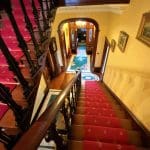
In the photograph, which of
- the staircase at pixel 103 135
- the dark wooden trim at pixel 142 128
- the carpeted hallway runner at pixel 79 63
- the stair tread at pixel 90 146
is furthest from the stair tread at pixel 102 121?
the carpeted hallway runner at pixel 79 63

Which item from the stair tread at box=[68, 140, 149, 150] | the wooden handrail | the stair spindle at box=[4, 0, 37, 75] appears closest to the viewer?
the wooden handrail

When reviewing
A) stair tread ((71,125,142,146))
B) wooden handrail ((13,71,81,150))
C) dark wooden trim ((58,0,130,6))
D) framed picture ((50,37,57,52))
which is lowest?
framed picture ((50,37,57,52))

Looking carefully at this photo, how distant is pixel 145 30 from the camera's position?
263 cm

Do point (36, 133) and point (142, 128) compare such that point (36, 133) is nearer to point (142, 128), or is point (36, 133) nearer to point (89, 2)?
point (142, 128)

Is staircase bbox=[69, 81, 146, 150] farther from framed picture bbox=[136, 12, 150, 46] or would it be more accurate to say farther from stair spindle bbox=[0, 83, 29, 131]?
framed picture bbox=[136, 12, 150, 46]

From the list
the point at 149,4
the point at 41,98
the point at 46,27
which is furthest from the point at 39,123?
the point at 41,98

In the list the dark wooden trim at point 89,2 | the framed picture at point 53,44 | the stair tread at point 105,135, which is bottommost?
the framed picture at point 53,44

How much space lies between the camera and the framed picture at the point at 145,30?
8.27 ft

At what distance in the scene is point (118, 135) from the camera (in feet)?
6.77

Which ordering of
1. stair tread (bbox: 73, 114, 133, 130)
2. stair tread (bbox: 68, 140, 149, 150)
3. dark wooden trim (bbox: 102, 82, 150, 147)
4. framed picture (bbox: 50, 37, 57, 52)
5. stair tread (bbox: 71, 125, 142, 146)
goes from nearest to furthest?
stair tread (bbox: 68, 140, 149, 150) < stair tread (bbox: 71, 125, 142, 146) < dark wooden trim (bbox: 102, 82, 150, 147) < stair tread (bbox: 73, 114, 133, 130) < framed picture (bbox: 50, 37, 57, 52)

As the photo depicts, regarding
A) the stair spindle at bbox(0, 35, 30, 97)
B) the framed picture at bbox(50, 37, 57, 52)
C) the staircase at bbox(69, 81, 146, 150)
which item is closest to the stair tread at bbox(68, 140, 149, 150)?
the staircase at bbox(69, 81, 146, 150)

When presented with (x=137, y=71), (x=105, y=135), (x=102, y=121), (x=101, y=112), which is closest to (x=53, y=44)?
(x=101, y=112)

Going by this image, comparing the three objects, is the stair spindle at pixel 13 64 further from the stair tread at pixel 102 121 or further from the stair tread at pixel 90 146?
the stair tread at pixel 102 121

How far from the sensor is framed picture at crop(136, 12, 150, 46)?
2.52 meters
